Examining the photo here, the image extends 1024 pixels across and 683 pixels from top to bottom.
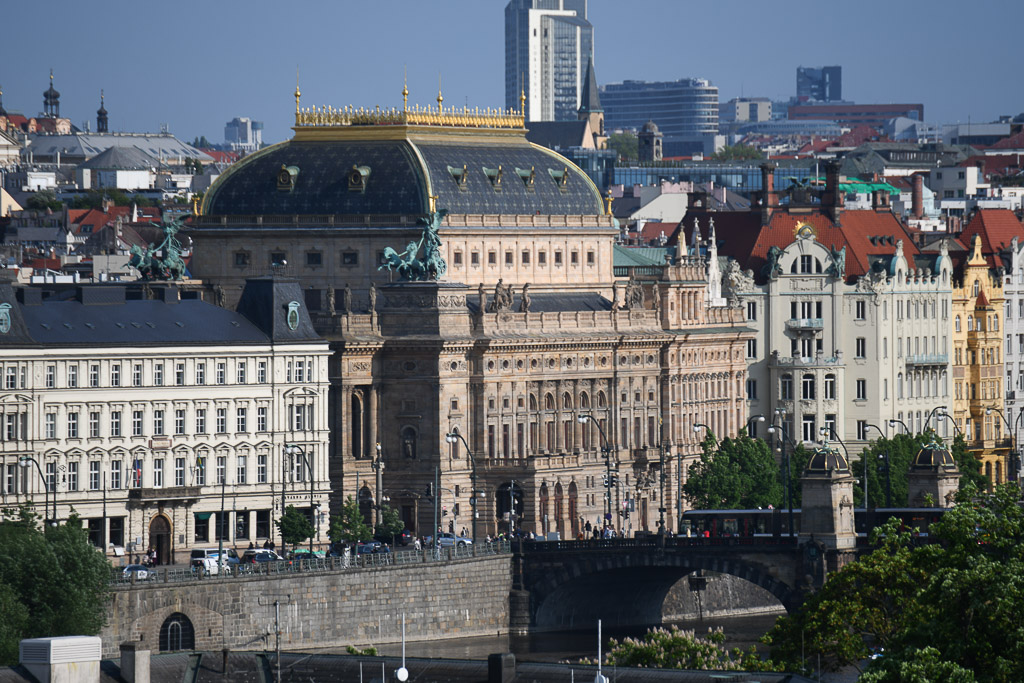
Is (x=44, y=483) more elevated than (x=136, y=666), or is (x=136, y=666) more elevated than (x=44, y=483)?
(x=44, y=483)

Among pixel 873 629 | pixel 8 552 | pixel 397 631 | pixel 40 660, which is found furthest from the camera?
pixel 397 631

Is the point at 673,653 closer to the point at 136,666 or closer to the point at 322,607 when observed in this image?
the point at 322,607

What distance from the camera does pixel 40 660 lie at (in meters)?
124

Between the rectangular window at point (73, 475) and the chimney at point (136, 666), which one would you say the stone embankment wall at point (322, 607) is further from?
the chimney at point (136, 666)

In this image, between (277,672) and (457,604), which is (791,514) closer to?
(457,604)

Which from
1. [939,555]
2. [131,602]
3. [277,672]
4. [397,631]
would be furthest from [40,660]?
[397,631]

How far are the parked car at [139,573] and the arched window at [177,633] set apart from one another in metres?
1.98

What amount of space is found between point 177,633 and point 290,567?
914cm

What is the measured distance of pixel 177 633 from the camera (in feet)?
597

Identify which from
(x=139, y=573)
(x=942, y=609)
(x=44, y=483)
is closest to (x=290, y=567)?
(x=139, y=573)

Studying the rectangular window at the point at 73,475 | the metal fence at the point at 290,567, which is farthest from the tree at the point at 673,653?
the rectangular window at the point at 73,475

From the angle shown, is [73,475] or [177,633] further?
[73,475]

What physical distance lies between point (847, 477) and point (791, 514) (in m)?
3.84

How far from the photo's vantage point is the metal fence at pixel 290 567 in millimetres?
182625
